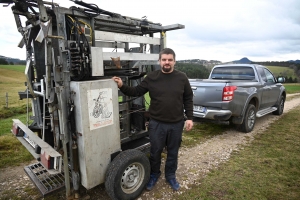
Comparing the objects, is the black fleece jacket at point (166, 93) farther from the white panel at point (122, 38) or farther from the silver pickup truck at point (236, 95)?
the silver pickup truck at point (236, 95)

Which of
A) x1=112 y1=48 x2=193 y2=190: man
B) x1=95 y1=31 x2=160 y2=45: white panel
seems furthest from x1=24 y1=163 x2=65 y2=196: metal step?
x1=95 y1=31 x2=160 y2=45: white panel

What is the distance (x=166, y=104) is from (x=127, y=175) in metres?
1.12

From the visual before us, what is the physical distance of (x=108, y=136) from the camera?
2539 mm

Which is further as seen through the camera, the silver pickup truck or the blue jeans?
the silver pickup truck

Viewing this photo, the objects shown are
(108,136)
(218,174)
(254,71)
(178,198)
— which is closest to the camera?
(108,136)

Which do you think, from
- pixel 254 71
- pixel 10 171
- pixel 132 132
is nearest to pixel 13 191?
pixel 10 171

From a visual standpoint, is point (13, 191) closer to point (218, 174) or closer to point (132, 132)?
point (132, 132)

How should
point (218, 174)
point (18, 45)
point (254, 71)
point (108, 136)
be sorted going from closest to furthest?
point (108, 136) → point (18, 45) → point (218, 174) → point (254, 71)

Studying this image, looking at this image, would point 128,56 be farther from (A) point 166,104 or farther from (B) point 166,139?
(B) point 166,139

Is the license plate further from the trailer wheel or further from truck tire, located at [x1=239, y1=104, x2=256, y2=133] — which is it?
the trailer wheel

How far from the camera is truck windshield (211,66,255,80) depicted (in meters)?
6.06

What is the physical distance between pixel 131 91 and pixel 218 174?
2123 millimetres

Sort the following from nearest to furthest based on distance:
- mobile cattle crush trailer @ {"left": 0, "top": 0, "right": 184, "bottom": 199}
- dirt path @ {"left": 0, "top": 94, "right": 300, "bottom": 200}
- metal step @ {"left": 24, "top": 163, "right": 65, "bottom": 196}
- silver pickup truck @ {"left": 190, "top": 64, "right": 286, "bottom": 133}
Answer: mobile cattle crush trailer @ {"left": 0, "top": 0, "right": 184, "bottom": 199} < metal step @ {"left": 24, "top": 163, "right": 65, "bottom": 196} < dirt path @ {"left": 0, "top": 94, "right": 300, "bottom": 200} < silver pickup truck @ {"left": 190, "top": 64, "right": 286, "bottom": 133}

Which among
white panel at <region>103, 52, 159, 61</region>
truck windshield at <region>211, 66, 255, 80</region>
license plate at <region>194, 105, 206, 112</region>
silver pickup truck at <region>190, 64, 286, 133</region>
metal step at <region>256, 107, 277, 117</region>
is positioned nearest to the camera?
white panel at <region>103, 52, 159, 61</region>
